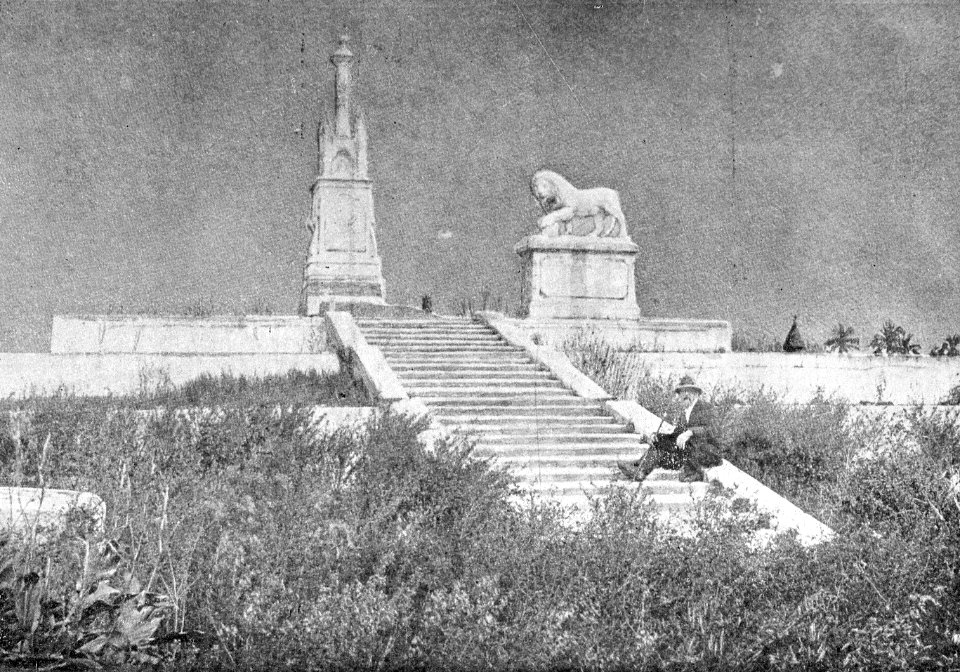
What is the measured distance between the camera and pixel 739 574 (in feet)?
18.5

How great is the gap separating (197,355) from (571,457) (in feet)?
18.8

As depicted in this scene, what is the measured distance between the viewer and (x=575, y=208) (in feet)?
60.3

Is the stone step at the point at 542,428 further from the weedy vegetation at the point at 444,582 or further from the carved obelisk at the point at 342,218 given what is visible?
the carved obelisk at the point at 342,218

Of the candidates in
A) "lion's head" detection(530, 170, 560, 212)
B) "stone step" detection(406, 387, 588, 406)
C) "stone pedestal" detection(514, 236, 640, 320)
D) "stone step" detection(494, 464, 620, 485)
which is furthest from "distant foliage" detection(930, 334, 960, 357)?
"stone step" detection(494, 464, 620, 485)

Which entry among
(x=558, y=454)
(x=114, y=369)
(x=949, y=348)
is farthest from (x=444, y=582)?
(x=949, y=348)

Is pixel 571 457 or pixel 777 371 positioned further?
pixel 777 371

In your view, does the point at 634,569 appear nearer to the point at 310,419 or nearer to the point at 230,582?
the point at 230,582

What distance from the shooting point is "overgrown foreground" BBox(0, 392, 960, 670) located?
4496 mm

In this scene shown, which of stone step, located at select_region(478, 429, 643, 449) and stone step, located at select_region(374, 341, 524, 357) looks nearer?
stone step, located at select_region(478, 429, 643, 449)

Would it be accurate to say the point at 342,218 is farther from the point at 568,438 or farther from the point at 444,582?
the point at 444,582

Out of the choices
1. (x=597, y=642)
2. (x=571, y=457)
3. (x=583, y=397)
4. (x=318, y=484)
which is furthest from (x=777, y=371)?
(x=597, y=642)

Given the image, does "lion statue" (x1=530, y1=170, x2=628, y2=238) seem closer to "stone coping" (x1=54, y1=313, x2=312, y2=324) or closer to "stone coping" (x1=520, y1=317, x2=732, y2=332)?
"stone coping" (x1=520, y1=317, x2=732, y2=332)

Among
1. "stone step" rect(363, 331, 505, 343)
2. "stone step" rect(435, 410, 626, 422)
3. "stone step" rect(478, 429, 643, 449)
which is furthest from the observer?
"stone step" rect(363, 331, 505, 343)

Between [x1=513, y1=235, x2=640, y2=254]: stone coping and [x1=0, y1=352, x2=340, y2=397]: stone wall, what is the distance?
5408 mm
